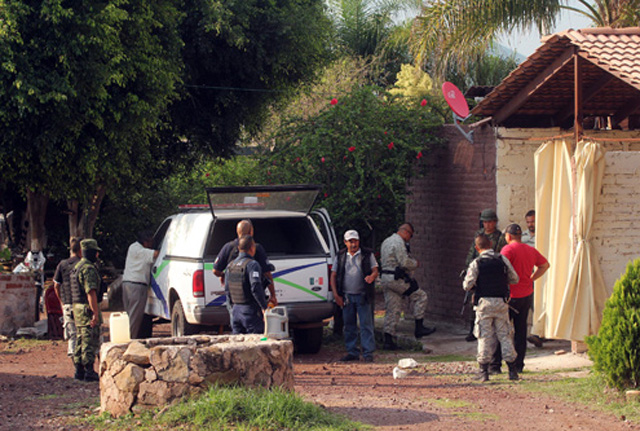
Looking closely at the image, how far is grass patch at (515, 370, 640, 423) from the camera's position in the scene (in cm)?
803

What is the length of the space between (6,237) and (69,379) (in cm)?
1223

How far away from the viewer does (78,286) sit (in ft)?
33.8

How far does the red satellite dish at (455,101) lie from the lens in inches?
553

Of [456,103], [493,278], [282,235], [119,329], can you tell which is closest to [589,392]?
[493,278]

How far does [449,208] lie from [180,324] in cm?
482

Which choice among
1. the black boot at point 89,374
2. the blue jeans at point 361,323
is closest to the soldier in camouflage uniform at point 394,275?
the blue jeans at point 361,323

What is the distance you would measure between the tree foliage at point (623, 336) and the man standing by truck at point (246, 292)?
3252 millimetres

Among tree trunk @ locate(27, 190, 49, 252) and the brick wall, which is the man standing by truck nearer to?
the brick wall

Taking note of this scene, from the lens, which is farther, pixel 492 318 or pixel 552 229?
pixel 552 229

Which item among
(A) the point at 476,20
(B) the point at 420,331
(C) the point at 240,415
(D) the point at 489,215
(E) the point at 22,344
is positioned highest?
(A) the point at 476,20

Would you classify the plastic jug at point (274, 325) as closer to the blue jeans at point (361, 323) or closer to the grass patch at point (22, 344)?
the blue jeans at point (361, 323)

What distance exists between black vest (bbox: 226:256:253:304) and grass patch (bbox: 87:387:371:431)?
1.98m

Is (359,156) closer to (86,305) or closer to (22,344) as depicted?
(86,305)

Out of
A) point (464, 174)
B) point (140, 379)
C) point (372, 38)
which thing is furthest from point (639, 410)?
point (372, 38)
